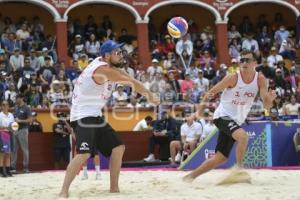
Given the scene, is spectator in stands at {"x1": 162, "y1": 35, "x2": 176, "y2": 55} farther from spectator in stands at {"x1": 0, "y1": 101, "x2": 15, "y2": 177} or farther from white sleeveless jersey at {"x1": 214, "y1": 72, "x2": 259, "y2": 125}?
white sleeveless jersey at {"x1": 214, "y1": 72, "x2": 259, "y2": 125}

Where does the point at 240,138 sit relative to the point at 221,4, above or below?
below

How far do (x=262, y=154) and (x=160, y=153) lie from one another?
4078mm

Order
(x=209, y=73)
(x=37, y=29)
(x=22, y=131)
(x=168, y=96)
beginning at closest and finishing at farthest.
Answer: (x=22, y=131) < (x=168, y=96) < (x=209, y=73) < (x=37, y=29)

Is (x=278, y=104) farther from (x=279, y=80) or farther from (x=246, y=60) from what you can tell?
(x=246, y=60)

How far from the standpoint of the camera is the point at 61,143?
1727 centimetres

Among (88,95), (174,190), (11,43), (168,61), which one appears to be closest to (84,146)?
(88,95)

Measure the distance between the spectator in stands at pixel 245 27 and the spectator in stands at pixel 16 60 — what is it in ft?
31.9

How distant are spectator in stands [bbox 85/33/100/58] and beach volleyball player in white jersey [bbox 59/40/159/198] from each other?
15.0 meters

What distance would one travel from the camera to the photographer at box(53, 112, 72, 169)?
17.2 m

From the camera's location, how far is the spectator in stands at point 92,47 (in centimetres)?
2298

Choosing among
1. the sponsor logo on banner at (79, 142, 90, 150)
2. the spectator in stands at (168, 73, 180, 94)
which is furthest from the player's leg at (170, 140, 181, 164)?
the sponsor logo on banner at (79, 142, 90, 150)

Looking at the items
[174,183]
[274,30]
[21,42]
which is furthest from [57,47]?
[174,183]

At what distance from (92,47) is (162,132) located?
21.8ft

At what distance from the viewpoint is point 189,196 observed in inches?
295
